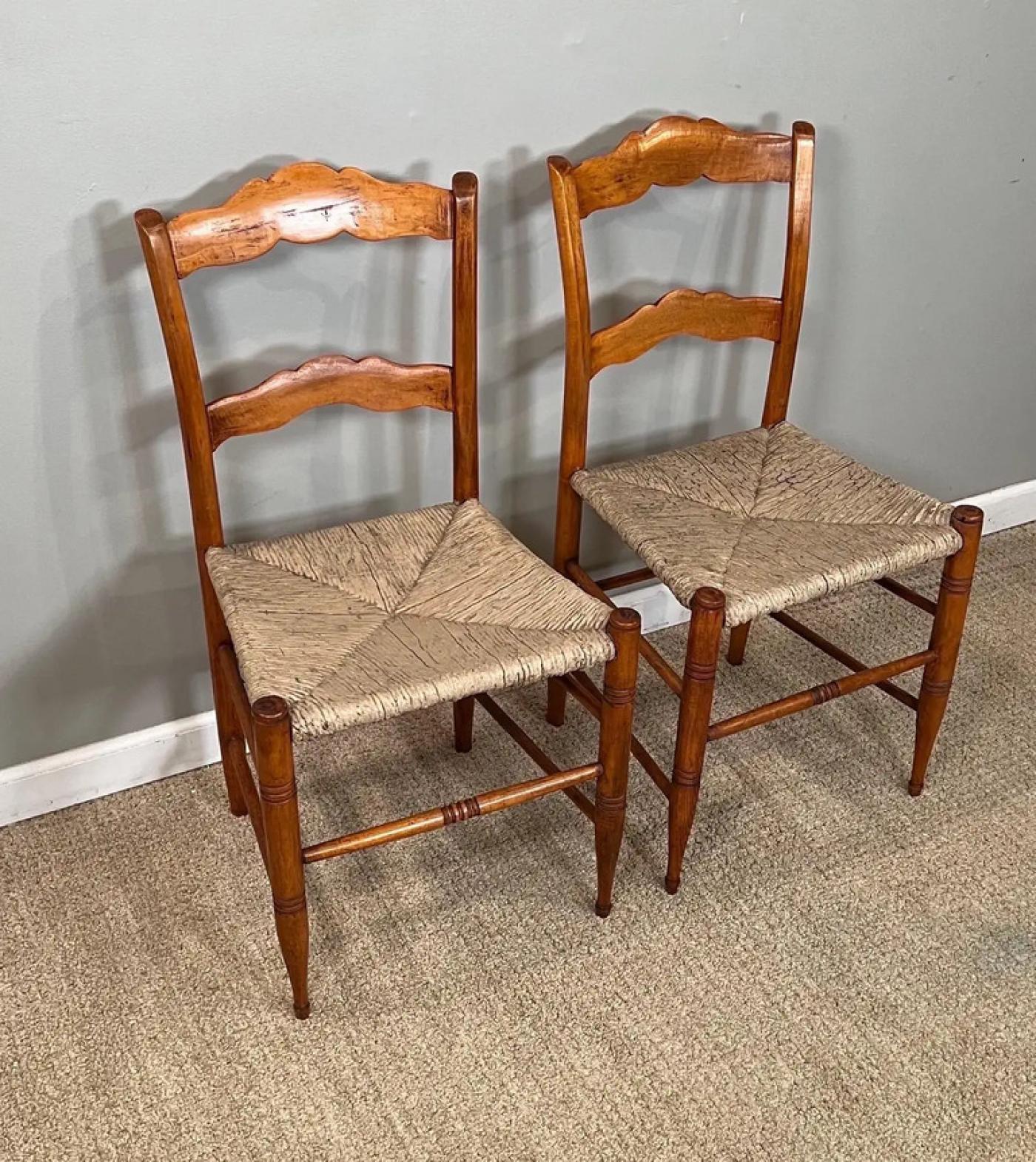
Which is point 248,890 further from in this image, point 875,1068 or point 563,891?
point 875,1068

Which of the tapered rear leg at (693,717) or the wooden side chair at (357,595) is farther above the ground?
the wooden side chair at (357,595)

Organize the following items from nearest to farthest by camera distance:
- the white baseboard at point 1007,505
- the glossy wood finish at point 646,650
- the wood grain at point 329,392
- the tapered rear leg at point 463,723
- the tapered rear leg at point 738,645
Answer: the wood grain at point 329,392
the glossy wood finish at point 646,650
the tapered rear leg at point 463,723
the tapered rear leg at point 738,645
the white baseboard at point 1007,505

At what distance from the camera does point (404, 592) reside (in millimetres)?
1570

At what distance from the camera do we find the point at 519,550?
165 centimetres

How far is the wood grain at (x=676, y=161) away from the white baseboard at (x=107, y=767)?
94cm

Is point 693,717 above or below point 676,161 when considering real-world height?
below

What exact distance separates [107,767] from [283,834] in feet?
1.91

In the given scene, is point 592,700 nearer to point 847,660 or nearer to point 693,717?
point 693,717

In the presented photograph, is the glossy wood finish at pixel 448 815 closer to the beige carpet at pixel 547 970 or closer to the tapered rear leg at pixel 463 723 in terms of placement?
the beige carpet at pixel 547 970

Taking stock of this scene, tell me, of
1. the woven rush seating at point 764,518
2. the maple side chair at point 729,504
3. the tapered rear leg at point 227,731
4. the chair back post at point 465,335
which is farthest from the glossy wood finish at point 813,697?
the tapered rear leg at point 227,731

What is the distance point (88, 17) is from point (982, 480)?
1784 mm

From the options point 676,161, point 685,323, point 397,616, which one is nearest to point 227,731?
point 397,616

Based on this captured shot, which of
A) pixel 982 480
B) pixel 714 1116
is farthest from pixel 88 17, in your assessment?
pixel 982 480

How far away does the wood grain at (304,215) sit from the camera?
4.85 feet
